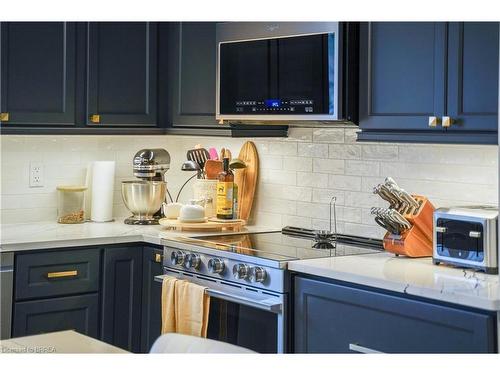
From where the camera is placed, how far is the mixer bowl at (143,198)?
472 cm

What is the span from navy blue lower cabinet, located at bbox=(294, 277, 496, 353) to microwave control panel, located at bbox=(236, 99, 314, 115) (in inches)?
33.3

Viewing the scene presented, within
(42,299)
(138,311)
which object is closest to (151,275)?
(138,311)

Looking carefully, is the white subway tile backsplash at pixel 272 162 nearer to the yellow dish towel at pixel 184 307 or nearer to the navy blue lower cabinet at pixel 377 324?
the yellow dish towel at pixel 184 307

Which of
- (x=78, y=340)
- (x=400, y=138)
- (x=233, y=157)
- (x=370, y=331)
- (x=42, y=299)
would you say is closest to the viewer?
(x=78, y=340)

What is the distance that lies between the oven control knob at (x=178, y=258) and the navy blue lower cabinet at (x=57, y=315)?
440 mm

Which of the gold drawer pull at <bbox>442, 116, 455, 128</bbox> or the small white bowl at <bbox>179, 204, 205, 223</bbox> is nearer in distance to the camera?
the gold drawer pull at <bbox>442, 116, 455, 128</bbox>

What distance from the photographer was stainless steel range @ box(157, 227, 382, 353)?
354cm

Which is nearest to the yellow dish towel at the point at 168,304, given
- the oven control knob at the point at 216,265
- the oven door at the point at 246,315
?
the oven door at the point at 246,315

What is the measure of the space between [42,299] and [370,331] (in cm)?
164

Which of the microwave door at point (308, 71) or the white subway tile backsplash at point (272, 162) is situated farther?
the white subway tile backsplash at point (272, 162)

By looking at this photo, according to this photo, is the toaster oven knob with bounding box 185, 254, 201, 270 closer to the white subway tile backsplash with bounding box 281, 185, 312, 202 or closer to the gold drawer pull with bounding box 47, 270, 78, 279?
the gold drawer pull with bounding box 47, 270, 78, 279

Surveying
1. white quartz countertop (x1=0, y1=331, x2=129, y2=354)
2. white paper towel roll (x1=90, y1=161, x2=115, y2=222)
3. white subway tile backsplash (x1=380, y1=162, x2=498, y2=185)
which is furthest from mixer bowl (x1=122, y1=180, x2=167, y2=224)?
white quartz countertop (x1=0, y1=331, x2=129, y2=354)

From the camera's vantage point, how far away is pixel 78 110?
14.8 feet

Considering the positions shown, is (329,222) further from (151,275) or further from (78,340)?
(78,340)
